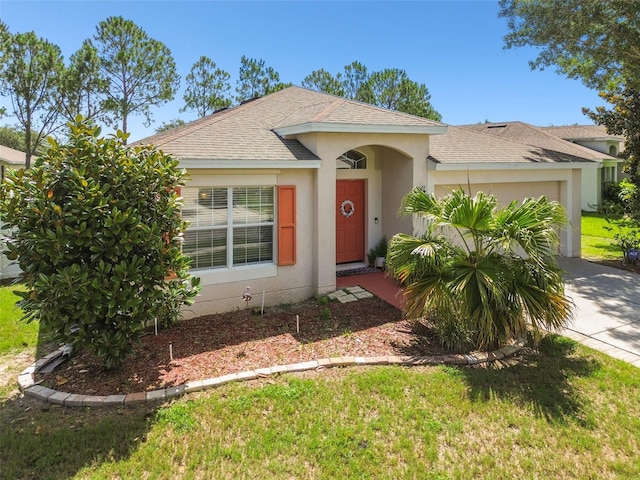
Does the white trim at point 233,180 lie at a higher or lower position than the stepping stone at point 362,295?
higher

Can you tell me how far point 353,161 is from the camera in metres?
13.5

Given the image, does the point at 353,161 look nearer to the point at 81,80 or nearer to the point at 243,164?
the point at 243,164

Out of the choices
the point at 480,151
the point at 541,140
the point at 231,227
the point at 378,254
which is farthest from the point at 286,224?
the point at 541,140

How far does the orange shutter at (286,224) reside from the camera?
10562 millimetres

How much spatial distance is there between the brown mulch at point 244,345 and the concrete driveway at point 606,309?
129 inches

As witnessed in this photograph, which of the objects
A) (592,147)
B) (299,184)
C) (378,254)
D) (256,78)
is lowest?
(378,254)

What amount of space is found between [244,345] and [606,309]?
835cm

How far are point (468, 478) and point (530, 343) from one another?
4.19 meters

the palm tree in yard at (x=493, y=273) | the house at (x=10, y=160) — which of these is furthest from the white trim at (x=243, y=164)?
the house at (x=10, y=160)

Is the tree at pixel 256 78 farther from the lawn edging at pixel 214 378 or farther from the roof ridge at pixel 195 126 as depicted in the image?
the lawn edging at pixel 214 378

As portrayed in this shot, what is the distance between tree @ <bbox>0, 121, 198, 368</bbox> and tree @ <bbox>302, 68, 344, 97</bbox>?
3713 cm

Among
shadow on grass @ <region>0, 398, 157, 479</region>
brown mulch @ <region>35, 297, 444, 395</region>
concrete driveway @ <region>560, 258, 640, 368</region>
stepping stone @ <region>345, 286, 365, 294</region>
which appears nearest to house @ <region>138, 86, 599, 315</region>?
stepping stone @ <region>345, 286, 365, 294</region>

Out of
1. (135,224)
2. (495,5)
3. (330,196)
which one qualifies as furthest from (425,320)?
(495,5)

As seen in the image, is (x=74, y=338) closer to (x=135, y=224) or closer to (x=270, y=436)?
(x=135, y=224)
